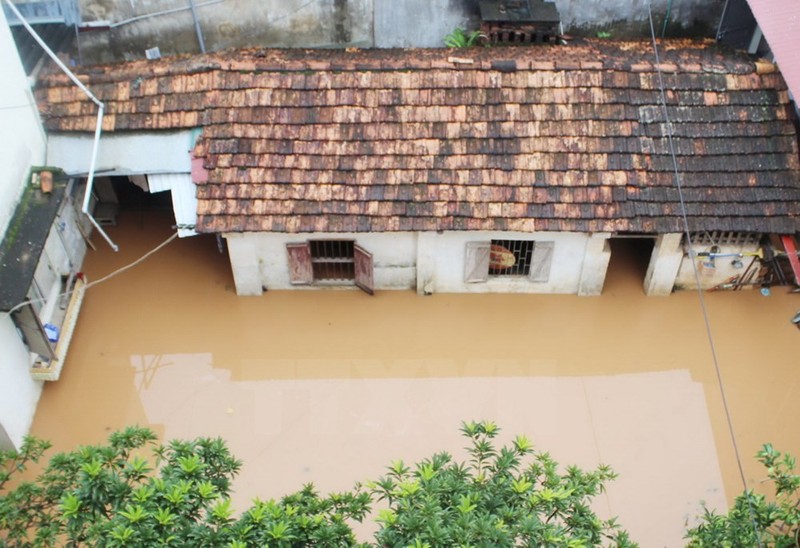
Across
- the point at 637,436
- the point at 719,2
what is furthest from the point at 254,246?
the point at 719,2

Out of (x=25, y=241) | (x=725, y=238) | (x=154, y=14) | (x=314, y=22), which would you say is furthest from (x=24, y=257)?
(x=725, y=238)

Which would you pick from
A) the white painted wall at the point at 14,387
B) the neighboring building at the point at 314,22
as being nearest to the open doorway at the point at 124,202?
the neighboring building at the point at 314,22

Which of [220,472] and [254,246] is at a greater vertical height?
[254,246]

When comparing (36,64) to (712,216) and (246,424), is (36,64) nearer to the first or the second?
(246,424)

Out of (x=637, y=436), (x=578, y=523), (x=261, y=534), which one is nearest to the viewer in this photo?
(x=261, y=534)

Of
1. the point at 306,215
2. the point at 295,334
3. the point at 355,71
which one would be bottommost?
the point at 295,334

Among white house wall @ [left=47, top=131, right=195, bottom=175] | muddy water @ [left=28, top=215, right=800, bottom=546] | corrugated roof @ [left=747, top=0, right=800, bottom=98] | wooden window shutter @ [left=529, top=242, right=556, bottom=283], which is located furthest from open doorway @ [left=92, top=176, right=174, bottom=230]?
corrugated roof @ [left=747, top=0, right=800, bottom=98]
